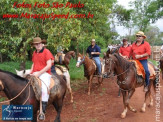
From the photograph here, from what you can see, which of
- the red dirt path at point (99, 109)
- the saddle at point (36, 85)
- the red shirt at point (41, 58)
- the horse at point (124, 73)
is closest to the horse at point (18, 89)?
the saddle at point (36, 85)

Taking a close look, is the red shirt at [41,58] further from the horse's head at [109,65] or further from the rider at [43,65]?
the horse's head at [109,65]

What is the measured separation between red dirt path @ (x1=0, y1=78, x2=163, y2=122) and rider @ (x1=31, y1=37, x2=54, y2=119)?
1.85m

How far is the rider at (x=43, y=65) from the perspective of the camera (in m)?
4.30

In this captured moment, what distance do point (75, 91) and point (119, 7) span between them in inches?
860

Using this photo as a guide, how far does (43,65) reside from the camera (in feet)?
14.6

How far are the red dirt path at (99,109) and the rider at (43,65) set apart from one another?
185 centimetres

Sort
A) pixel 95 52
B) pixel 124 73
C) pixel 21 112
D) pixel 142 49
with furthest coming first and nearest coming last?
pixel 95 52, pixel 142 49, pixel 124 73, pixel 21 112

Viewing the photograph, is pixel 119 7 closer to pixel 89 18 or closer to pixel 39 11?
pixel 89 18

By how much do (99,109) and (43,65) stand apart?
334 cm

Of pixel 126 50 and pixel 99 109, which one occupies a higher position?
pixel 126 50

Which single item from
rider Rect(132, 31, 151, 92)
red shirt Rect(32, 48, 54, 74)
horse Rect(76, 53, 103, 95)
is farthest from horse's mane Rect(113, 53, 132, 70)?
horse Rect(76, 53, 103, 95)

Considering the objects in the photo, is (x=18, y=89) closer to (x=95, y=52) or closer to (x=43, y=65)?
(x=43, y=65)

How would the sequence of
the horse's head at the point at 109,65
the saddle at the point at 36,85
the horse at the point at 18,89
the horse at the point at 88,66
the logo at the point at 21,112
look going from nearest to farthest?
1. the horse at the point at 18,89
2. the logo at the point at 21,112
3. the saddle at the point at 36,85
4. the horse's head at the point at 109,65
5. the horse at the point at 88,66

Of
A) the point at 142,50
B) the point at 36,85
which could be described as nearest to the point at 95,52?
the point at 142,50
